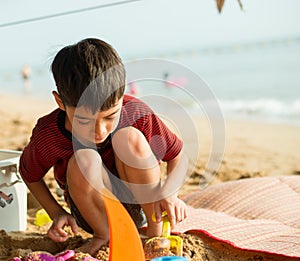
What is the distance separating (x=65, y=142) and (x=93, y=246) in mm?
264

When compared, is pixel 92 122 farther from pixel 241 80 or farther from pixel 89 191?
pixel 241 80

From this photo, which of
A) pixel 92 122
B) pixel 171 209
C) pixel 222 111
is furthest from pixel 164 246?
pixel 222 111

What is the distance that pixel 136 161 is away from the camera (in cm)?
132

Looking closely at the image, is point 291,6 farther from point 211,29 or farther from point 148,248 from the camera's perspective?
point 148,248

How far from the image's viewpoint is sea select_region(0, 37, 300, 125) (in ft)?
17.8

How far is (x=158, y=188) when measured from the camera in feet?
4.45

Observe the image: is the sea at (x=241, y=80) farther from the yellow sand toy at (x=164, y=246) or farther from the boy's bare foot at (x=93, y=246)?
the yellow sand toy at (x=164, y=246)

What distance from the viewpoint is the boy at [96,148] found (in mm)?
1236

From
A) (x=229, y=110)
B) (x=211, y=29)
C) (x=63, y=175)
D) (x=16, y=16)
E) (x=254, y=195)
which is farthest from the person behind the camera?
(x=211, y=29)

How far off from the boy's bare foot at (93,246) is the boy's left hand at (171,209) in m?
0.16

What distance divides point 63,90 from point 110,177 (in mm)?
267

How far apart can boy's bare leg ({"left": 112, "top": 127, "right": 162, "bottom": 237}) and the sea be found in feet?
5.45

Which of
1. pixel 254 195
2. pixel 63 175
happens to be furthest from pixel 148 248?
pixel 254 195

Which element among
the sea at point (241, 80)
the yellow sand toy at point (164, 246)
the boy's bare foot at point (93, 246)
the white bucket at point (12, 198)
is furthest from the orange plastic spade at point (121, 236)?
the sea at point (241, 80)
